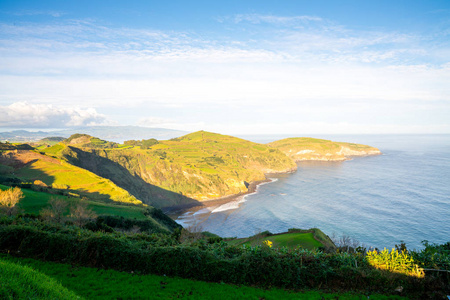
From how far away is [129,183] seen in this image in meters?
Result: 120

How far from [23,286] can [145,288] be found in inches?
250

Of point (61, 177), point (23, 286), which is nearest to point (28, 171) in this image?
point (61, 177)

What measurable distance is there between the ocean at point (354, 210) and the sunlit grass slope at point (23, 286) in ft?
225

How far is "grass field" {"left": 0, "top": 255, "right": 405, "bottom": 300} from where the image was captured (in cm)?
1141

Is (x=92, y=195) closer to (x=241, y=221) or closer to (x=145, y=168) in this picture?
(x=241, y=221)

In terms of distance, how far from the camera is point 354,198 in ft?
332

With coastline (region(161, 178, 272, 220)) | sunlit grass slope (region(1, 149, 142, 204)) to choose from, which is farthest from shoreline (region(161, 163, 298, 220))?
sunlit grass slope (region(1, 149, 142, 204))

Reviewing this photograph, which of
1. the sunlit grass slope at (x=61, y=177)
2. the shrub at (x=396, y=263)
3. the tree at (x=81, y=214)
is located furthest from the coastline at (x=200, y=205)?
the shrub at (x=396, y=263)

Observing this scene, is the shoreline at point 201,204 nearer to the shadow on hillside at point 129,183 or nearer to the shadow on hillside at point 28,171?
the shadow on hillside at point 129,183

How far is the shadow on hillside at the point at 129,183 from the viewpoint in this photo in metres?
115

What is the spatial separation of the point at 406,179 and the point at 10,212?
152440mm

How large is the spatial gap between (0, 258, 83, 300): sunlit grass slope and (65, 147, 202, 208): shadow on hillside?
10937cm

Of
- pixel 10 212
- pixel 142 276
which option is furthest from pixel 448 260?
pixel 10 212

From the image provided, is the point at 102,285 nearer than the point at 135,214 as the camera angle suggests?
Yes
